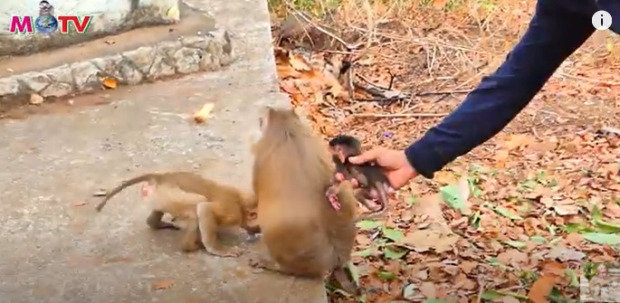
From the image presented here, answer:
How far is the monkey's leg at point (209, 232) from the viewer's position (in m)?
3.41

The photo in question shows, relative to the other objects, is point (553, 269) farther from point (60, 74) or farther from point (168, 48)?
point (60, 74)

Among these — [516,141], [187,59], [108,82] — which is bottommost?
[516,141]

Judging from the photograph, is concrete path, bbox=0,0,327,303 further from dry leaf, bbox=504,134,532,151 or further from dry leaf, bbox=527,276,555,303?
dry leaf, bbox=504,134,532,151

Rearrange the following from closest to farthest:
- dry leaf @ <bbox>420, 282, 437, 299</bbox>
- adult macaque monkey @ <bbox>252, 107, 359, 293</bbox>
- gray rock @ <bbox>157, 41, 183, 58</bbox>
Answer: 1. adult macaque monkey @ <bbox>252, 107, 359, 293</bbox>
2. dry leaf @ <bbox>420, 282, 437, 299</bbox>
3. gray rock @ <bbox>157, 41, 183, 58</bbox>

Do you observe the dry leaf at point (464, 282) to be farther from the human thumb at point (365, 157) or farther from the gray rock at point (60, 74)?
the gray rock at point (60, 74)

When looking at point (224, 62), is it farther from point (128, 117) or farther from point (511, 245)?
point (511, 245)

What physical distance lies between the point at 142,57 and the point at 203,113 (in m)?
0.66

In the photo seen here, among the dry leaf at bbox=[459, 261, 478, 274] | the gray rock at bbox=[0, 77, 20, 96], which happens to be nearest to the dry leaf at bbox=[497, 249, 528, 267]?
the dry leaf at bbox=[459, 261, 478, 274]

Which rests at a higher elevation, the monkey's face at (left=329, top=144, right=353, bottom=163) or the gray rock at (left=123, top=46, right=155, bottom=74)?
the monkey's face at (left=329, top=144, right=353, bottom=163)

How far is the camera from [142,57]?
203 inches

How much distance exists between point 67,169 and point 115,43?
1274mm

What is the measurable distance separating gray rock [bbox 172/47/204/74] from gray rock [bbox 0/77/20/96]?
31.6 inches

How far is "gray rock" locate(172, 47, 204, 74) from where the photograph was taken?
5.25 m

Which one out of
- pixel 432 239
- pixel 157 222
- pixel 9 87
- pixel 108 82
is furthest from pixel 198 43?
pixel 157 222
